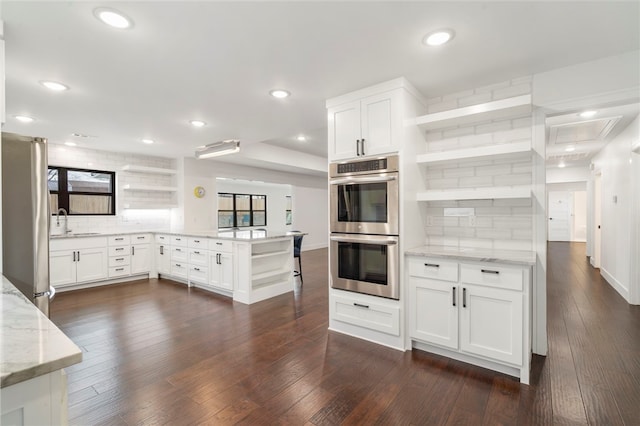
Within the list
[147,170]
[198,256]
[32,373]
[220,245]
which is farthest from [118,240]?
[32,373]

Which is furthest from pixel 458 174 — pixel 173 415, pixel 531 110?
pixel 173 415

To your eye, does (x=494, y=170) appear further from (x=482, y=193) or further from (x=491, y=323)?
(x=491, y=323)

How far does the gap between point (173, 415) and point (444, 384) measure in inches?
73.6

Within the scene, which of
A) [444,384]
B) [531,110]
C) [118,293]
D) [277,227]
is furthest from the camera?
[277,227]

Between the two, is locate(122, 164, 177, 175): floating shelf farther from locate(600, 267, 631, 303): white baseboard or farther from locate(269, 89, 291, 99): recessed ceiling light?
locate(600, 267, 631, 303): white baseboard

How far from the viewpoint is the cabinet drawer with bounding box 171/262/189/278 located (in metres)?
5.16

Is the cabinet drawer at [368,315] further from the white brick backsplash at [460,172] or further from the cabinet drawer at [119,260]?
the cabinet drawer at [119,260]

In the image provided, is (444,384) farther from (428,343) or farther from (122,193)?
(122,193)

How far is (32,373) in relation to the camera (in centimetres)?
71

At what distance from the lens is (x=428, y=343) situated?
2680 millimetres

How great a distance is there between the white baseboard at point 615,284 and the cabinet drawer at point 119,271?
783cm

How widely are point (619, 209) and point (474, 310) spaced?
4.12 meters

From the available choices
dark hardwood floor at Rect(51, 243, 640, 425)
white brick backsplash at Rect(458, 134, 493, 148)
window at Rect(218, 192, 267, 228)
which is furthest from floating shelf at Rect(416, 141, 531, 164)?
window at Rect(218, 192, 267, 228)

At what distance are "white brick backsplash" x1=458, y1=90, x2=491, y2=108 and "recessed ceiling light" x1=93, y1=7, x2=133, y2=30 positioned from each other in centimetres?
286
